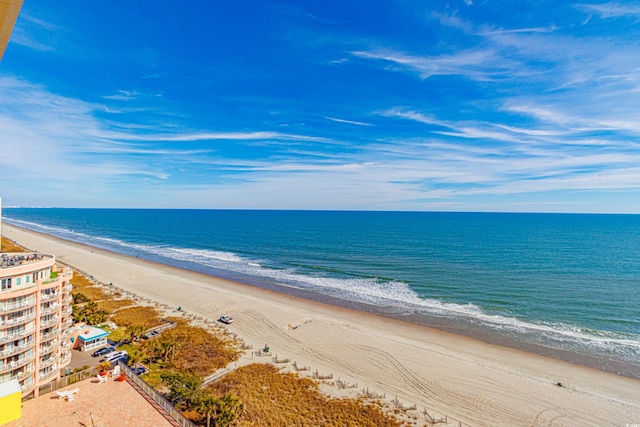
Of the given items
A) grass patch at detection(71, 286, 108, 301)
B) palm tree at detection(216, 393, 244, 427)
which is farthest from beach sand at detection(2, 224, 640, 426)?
palm tree at detection(216, 393, 244, 427)

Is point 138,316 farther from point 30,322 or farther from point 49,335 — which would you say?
point 30,322

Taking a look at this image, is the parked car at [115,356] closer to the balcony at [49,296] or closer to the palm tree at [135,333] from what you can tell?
the palm tree at [135,333]

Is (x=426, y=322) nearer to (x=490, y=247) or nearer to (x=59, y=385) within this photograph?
(x=59, y=385)

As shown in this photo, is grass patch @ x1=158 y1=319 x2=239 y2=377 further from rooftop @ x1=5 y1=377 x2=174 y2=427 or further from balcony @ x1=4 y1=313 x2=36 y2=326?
balcony @ x1=4 y1=313 x2=36 y2=326

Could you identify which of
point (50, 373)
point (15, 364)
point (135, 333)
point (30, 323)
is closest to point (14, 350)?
point (15, 364)

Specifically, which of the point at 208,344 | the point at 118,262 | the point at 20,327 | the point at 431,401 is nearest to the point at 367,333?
the point at 431,401

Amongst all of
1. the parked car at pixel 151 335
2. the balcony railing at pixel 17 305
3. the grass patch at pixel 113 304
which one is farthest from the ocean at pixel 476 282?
the balcony railing at pixel 17 305
